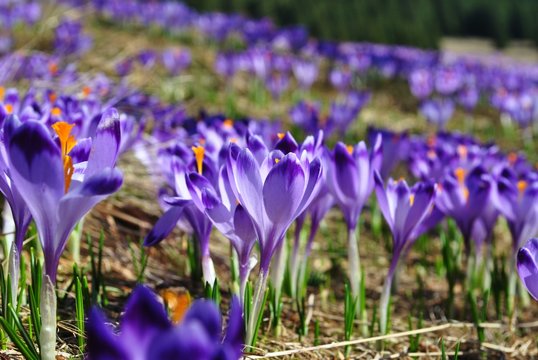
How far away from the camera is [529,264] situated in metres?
1.38

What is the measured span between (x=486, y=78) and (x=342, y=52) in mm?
2363

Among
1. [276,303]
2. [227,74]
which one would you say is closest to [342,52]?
[227,74]

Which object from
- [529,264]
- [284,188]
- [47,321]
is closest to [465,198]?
[529,264]

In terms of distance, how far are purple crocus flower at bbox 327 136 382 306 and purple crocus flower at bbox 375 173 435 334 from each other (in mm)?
69

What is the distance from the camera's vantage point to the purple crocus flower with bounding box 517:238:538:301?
1371 mm

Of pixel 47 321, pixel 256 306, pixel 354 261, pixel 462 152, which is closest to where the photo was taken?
pixel 47 321

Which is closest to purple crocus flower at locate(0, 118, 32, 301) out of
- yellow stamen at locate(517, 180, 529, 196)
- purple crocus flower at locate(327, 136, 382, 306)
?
purple crocus flower at locate(327, 136, 382, 306)

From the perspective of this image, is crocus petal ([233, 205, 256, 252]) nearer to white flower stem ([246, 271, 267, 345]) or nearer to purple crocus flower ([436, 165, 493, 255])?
white flower stem ([246, 271, 267, 345])

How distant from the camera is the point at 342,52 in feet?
36.1

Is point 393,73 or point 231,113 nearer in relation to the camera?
point 231,113

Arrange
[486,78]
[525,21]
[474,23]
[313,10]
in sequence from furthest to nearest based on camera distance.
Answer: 1. [474,23]
2. [525,21]
3. [313,10]
4. [486,78]

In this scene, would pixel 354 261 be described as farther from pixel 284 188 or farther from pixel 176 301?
pixel 284 188

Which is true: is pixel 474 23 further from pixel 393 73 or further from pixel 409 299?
pixel 409 299

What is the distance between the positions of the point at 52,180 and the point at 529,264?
0.97 meters
